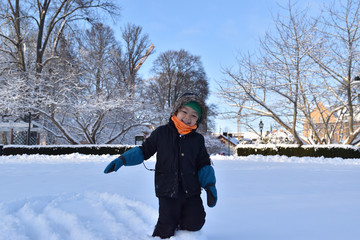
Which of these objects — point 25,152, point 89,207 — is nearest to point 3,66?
point 25,152

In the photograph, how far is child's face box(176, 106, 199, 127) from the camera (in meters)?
2.26

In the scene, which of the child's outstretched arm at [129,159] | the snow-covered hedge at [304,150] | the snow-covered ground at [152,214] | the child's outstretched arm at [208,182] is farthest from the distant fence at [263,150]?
the child's outstretched arm at [129,159]

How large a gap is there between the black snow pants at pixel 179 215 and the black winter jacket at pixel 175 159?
6 centimetres

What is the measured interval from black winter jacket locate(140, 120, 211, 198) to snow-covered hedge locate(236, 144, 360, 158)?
1192cm

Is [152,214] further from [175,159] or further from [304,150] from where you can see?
[304,150]

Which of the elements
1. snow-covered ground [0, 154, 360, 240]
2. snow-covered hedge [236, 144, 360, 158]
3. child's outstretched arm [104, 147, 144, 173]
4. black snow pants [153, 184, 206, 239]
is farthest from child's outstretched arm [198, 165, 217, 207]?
snow-covered hedge [236, 144, 360, 158]

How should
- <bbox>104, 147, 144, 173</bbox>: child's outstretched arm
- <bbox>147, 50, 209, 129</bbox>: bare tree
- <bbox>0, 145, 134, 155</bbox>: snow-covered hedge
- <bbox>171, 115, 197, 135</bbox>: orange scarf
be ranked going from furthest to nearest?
<bbox>147, 50, 209, 129</bbox>: bare tree, <bbox>0, 145, 134, 155</bbox>: snow-covered hedge, <bbox>171, 115, 197, 135</bbox>: orange scarf, <bbox>104, 147, 144, 173</bbox>: child's outstretched arm

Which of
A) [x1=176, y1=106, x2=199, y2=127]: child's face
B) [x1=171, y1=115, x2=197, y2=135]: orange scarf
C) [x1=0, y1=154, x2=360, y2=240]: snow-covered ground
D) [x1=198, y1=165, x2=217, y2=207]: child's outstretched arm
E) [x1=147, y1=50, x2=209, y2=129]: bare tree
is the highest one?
[x1=147, y1=50, x2=209, y2=129]: bare tree

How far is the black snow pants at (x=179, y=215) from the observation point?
208cm

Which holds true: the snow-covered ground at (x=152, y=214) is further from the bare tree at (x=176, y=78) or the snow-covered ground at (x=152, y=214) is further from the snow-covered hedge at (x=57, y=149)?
the bare tree at (x=176, y=78)

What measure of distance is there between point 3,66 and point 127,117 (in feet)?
28.7

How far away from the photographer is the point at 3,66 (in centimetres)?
→ 1806

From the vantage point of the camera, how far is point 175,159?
7.09 ft

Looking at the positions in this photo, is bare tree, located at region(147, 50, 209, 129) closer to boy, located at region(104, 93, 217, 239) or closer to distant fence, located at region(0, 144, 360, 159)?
distant fence, located at region(0, 144, 360, 159)
